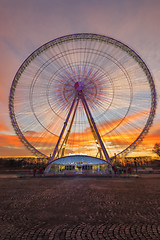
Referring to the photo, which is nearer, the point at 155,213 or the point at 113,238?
the point at 113,238

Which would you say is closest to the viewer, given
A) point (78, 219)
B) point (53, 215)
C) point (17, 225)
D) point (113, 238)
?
point (113, 238)

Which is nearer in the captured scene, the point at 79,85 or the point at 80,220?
the point at 80,220

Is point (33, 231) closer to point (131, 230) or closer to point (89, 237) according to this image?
point (89, 237)

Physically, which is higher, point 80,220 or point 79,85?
point 79,85

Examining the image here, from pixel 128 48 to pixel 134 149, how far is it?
17.2m

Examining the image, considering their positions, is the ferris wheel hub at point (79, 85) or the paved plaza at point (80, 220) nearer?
the paved plaza at point (80, 220)

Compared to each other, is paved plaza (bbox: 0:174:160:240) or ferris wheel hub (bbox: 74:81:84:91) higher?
ferris wheel hub (bbox: 74:81:84:91)

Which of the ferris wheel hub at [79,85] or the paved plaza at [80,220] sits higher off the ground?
the ferris wheel hub at [79,85]

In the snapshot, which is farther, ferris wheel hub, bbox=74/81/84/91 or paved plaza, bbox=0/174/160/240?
ferris wheel hub, bbox=74/81/84/91

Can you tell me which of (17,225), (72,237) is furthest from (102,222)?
(17,225)

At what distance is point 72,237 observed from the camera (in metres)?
4.38

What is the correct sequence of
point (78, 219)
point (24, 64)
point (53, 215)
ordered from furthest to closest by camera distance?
point (24, 64) → point (53, 215) → point (78, 219)

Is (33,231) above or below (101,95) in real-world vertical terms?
below

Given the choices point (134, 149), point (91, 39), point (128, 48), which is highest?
point (91, 39)
